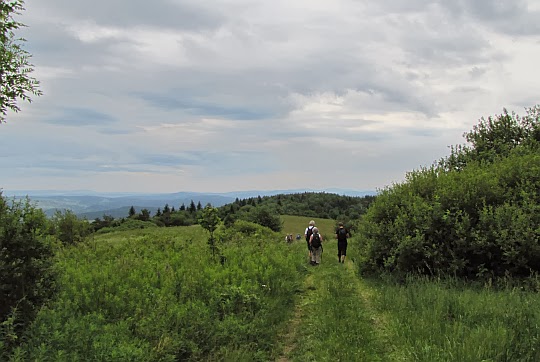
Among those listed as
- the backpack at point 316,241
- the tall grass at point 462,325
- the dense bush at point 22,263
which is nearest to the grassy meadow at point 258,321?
the tall grass at point 462,325

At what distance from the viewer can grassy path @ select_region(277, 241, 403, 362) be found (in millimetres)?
6332

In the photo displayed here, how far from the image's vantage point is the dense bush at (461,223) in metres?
11.1

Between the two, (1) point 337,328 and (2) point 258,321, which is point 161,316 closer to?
(2) point 258,321

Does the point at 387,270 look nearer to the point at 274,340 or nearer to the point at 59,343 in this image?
the point at 274,340

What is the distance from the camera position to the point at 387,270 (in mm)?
13328

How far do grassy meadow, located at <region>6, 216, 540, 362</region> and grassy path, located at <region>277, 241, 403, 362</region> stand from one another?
26 mm

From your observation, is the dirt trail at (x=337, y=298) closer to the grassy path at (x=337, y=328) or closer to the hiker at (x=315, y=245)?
the grassy path at (x=337, y=328)

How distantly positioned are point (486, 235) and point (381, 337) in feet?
21.2

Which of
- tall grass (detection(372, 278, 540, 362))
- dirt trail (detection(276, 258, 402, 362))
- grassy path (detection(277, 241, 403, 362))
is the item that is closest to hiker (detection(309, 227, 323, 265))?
dirt trail (detection(276, 258, 402, 362))

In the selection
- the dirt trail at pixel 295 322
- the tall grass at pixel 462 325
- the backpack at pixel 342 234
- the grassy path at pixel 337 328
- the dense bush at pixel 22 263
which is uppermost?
the dense bush at pixel 22 263

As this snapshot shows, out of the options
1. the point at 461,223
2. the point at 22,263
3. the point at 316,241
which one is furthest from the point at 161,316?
the point at 316,241

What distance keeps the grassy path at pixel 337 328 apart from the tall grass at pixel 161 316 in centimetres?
44

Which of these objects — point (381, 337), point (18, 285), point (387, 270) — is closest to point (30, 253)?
point (18, 285)

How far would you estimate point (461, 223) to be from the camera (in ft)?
39.3
